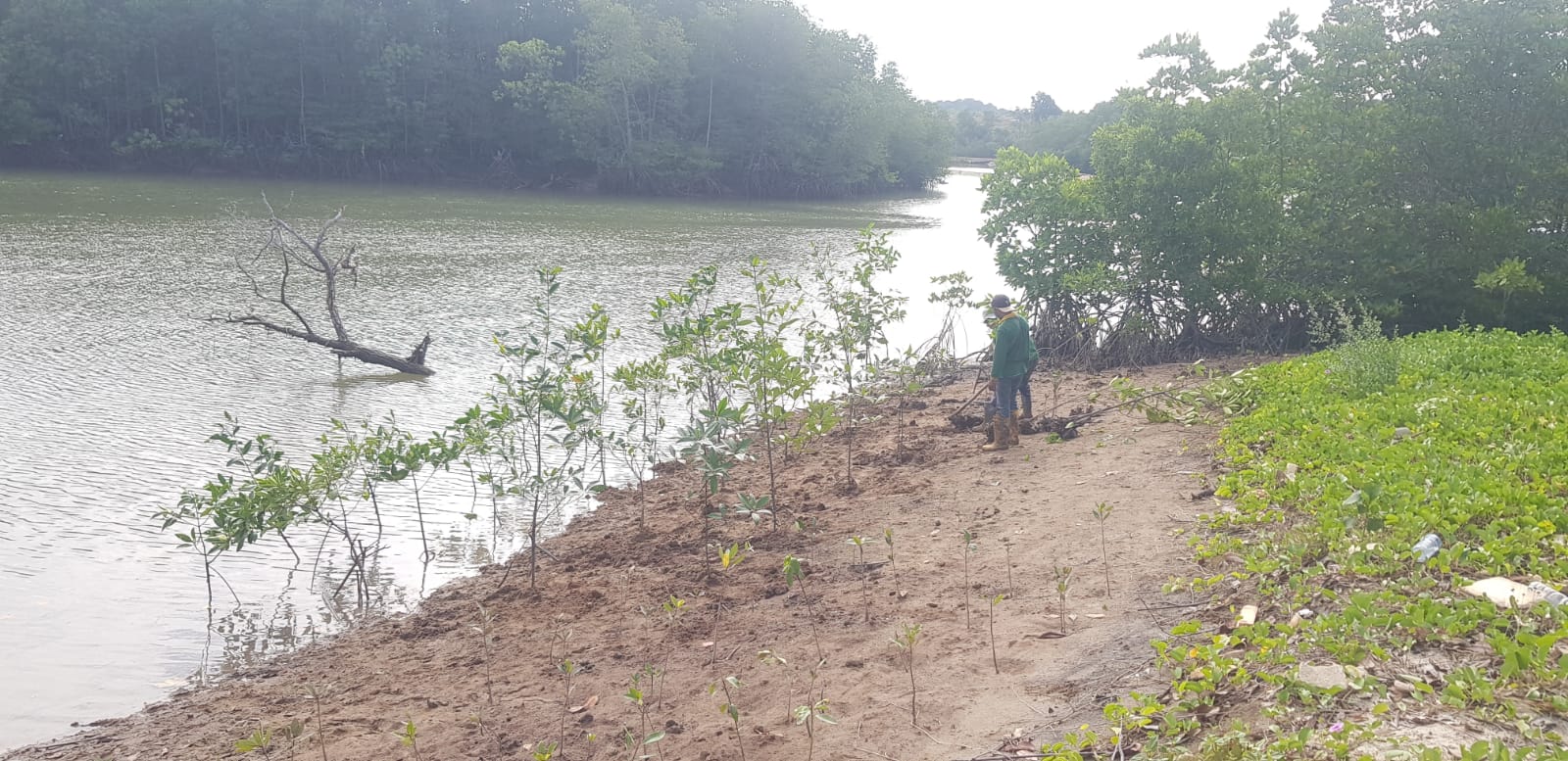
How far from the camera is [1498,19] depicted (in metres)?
14.0

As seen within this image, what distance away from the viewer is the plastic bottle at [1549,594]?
4.84 meters

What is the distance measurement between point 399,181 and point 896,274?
3733 cm

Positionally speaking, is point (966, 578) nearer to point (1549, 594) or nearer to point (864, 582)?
point (864, 582)

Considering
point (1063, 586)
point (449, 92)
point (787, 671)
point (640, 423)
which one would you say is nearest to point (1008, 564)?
point (1063, 586)

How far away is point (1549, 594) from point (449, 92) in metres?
61.5

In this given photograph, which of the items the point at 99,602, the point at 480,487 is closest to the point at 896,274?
the point at 480,487

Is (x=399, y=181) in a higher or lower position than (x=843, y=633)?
higher

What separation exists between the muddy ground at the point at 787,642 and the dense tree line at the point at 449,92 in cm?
4990

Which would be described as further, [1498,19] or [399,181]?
[399,181]

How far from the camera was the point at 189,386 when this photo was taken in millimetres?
14859

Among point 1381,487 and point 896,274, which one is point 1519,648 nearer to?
point 1381,487

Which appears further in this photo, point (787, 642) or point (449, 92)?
point (449, 92)

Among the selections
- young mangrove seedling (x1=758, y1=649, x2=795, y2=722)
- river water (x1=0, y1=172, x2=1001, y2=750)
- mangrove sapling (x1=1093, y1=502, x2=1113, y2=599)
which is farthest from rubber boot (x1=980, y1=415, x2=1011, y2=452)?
young mangrove seedling (x1=758, y1=649, x2=795, y2=722)

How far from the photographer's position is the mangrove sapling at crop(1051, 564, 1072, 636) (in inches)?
232
